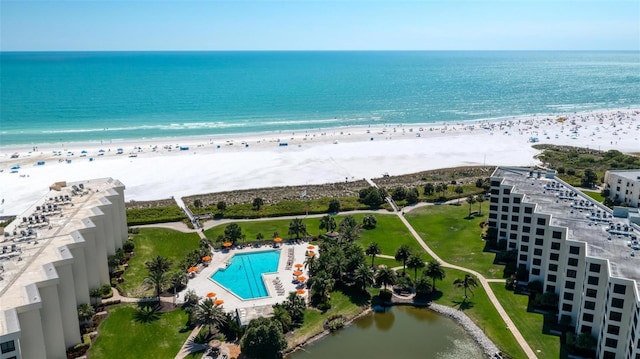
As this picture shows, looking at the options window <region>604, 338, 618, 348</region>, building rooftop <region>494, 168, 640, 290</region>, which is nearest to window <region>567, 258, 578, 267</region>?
building rooftop <region>494, 168, 640, 290</region>

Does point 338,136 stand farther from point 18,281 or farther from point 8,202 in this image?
point 18,281

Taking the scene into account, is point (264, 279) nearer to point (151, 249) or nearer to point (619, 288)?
point (151, 249)

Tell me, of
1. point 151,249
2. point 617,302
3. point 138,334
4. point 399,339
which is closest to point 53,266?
point 138,334

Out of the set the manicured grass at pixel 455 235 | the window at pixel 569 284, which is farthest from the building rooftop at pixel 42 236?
the window at pixel 569 284

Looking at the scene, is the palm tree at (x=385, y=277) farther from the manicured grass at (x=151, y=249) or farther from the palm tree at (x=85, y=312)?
the palm tree at (x=85, y=312)

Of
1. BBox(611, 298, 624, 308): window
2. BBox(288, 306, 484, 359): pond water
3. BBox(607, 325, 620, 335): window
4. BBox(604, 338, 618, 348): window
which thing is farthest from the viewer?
BBox(288, 306, 484, 359): pond water

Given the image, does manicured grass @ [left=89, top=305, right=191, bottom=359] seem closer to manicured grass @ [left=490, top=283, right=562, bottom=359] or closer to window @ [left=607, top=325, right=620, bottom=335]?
manicured grass @ [left=490, top=283, right=562, bottom=359]
